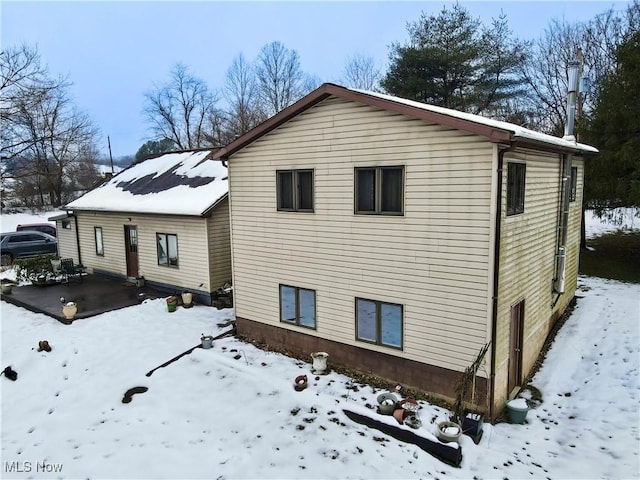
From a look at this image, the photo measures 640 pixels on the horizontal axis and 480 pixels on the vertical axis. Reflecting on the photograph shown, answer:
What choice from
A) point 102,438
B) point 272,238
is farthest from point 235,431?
point 272,238

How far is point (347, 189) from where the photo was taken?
9188 millimetres

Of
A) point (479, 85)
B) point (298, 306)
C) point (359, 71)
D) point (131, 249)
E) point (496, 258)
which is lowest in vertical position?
point (298, 306)

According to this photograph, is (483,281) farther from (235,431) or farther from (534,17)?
(534,17)

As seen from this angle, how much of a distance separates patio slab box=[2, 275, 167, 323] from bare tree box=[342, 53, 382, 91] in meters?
30.5

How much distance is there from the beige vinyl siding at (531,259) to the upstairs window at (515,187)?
14 centimetres

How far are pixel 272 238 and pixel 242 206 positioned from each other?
1.39 metres

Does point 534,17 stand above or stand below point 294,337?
above

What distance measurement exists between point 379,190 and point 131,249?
41.6 feet

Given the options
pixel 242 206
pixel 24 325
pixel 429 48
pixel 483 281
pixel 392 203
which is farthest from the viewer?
pixel 429 48

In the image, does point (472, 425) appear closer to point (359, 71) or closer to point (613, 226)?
point (613, 226)

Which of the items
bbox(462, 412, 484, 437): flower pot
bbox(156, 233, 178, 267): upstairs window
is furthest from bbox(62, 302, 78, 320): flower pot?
bbox(462, 412, 484, 437): flower pot

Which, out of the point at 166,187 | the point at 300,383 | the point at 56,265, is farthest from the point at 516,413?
the point at 56,265

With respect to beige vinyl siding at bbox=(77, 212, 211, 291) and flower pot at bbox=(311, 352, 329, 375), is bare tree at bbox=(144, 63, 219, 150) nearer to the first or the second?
beige vinyl siding at bbox=(77, 212, 211, 291)

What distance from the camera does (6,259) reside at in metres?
22.0
